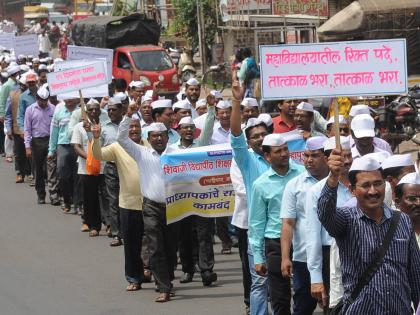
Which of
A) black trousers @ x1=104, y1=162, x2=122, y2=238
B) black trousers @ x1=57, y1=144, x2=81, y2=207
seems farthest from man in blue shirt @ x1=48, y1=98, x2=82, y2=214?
black trousers @ x1=104, y1=162, x2=122, y2=238

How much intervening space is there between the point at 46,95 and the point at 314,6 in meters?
10.6

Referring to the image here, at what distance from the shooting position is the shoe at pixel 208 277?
11.6 meters

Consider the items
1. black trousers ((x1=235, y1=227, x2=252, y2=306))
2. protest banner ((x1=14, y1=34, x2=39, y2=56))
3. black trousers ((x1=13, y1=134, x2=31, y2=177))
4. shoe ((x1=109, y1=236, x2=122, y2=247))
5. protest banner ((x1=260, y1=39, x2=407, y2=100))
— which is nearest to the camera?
protest banner ((x1=260, y1=39, x2=407, y2=100))

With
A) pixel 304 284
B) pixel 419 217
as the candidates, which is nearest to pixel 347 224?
pixel 419 217

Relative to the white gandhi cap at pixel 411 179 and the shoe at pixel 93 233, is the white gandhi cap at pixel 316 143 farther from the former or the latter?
the shoe at pixel 93 233

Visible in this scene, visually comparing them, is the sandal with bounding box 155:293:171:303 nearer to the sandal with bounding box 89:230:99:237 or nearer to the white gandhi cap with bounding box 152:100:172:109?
the white gandhi cap with bounding box 152:100:172:109

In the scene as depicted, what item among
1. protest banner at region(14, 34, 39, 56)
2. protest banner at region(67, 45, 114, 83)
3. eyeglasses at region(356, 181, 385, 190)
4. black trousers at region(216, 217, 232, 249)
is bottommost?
black trousers at region(216, 217, 232, 249)

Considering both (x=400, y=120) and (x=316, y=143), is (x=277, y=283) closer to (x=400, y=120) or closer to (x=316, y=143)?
(x=316, y=143)

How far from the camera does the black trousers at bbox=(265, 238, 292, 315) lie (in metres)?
8.52

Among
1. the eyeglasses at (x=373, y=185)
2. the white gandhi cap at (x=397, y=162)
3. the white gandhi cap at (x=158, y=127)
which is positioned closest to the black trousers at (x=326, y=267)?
the white gandhi cap at (x=397, y=162)

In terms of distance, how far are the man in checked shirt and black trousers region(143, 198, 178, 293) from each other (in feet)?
15.9

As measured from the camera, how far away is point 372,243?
6.02 meters

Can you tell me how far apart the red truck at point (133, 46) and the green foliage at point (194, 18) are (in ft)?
6.98

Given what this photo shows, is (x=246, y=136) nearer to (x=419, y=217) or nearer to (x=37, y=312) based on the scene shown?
(x=37, y=312)
